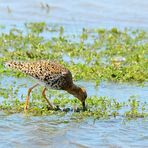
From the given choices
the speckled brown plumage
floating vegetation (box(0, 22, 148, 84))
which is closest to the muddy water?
floating vegetation (box(0, 22, 148, 84))

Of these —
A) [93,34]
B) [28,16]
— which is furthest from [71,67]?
[28,16]

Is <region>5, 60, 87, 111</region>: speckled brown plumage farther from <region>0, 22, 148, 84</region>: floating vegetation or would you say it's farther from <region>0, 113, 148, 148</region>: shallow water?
<region>0, 22, 148, 84</region>: floating vegetation

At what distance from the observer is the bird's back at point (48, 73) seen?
10.0 meters

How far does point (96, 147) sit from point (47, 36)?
754 centimetres

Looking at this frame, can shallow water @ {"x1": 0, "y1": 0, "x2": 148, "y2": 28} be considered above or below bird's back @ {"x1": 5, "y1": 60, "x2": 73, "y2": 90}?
above

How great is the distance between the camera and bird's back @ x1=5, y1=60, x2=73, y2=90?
10008 mm

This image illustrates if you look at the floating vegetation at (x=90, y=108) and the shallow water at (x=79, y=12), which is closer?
the floating vegetation at (x=90, y=108)

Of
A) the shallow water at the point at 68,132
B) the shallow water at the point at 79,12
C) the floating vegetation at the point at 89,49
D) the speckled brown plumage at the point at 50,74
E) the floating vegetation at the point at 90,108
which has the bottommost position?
the shallow water at the point at 68,132

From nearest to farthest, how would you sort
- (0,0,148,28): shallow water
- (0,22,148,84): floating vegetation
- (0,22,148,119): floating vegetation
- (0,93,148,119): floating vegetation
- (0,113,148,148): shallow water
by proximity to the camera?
(0,113,148,148): shallow water → (0,93,148,119): floating vegetation → (0,22,148,119): floating vegetation → (0,22,148,84): floating vegetation → (0,0,148,28): shallow water

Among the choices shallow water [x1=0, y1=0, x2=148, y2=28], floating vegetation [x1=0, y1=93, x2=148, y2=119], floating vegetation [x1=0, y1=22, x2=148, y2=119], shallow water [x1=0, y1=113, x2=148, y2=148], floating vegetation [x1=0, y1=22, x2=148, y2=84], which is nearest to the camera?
shallow water [x1=0, y1=113, x2=148, y2=148]

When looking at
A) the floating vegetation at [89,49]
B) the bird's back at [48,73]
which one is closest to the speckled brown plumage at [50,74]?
the bird's back at [48,73]

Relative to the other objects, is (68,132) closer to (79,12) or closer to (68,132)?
(68,132)

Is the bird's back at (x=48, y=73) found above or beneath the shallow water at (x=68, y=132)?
above

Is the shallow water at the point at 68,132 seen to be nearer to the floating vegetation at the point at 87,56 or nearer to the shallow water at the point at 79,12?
the floating vegetation at the point at 87,56
